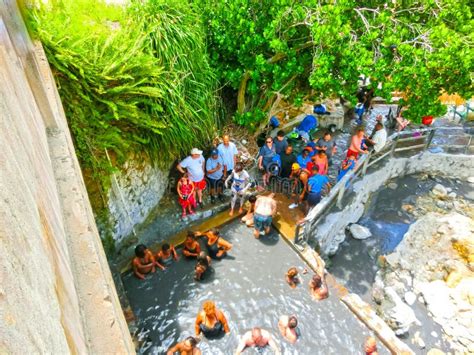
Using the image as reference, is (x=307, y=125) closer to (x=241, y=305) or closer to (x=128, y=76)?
(x=241, y=305)

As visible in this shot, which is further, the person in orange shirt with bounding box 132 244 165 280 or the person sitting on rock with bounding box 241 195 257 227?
the person sitting on rock with bounding box 241 195 257 227

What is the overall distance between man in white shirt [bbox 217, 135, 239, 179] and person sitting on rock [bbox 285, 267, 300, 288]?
2.83 meters

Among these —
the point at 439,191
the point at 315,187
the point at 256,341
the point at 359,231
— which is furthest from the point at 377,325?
the point at 439,191

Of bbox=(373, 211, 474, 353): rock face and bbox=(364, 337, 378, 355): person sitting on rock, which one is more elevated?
bbox=(364, 337, 378, 355): person sitting on rock

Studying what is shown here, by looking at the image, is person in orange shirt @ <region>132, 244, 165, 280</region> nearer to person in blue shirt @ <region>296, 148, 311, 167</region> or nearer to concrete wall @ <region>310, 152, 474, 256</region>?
concrete wall @ <region>310, 152, 474, 256</region>

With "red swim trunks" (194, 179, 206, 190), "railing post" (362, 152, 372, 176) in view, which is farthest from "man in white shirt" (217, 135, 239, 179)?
"railing post" (362, 152, 372, 176)

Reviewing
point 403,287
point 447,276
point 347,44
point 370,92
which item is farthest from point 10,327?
point 370,92

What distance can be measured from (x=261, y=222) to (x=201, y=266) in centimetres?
174

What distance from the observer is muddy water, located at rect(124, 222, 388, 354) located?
627 centimetres

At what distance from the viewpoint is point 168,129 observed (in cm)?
729

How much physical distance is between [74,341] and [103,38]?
228 inches

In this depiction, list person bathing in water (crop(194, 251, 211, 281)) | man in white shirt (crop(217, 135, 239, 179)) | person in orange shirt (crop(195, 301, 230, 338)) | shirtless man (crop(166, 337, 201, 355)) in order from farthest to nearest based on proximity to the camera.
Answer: man in white shirt (crop(217, 135, 239, 179)) < person bathing in water (crop(194, 251, 211, 281)) < person in orange shirt (crop(195, 301, 230, 338)) < shirtless man (crop(166, 337, 201, 355))

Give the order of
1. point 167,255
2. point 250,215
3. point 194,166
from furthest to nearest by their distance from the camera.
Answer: point 250,215 → point 194,166 → point 167,255

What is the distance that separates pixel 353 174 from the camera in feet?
31.9
